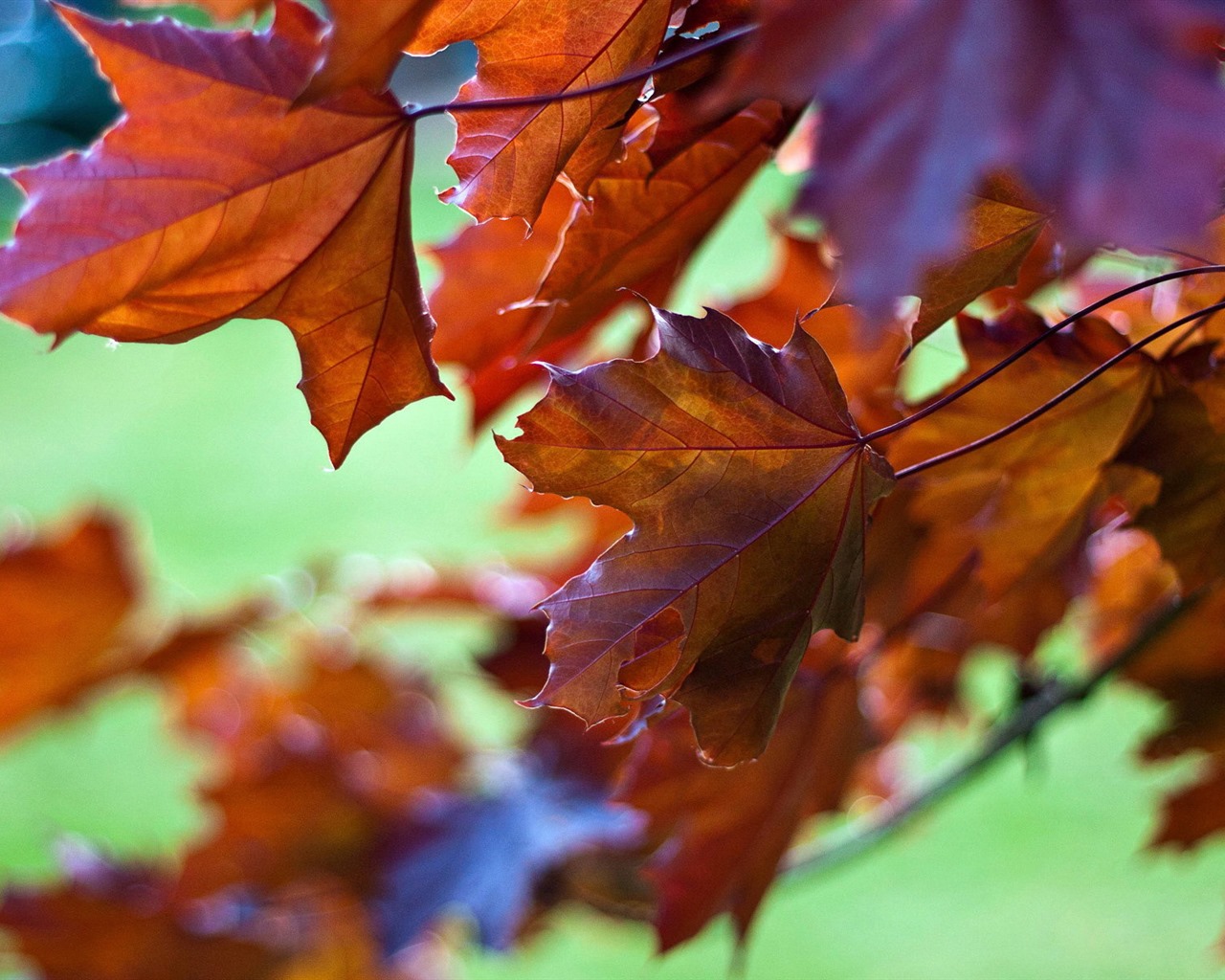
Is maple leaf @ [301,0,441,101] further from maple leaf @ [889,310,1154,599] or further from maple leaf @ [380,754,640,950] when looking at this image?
maple leaf @ [380,754,640,950]

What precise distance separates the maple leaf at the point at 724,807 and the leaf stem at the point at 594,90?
278 mm

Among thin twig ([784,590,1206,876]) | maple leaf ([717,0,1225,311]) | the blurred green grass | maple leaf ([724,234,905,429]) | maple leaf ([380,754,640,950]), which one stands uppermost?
maple leaf ([717,0,1225,311])

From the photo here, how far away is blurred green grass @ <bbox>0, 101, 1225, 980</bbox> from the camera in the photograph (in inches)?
80.0

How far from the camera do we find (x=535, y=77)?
352 mm

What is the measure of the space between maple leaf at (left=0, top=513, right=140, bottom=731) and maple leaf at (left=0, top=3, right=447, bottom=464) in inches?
26.6

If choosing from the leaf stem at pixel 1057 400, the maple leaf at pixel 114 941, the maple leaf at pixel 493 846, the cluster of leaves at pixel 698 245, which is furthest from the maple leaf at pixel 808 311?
the maple leaf at pixel 114 941

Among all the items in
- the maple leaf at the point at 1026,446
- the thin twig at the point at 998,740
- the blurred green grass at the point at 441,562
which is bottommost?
the blurred green grass at the point at 441,562

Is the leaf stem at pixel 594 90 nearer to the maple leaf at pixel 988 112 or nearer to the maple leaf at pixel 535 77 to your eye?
the maple leaf at pixel 535 77

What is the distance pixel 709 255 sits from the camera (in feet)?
14.7

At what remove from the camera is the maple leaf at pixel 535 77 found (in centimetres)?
35

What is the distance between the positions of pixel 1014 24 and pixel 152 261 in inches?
9.5

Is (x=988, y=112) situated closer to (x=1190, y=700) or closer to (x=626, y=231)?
(x=626, y=231)

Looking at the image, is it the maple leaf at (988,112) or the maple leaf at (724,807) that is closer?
the maple leaf at (988,112)

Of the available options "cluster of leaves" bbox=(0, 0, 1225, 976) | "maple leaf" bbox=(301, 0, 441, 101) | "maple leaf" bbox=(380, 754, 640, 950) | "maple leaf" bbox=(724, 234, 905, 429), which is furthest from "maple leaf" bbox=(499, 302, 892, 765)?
A: "maple leaf" bbox=(380, 754, 640, 950)
